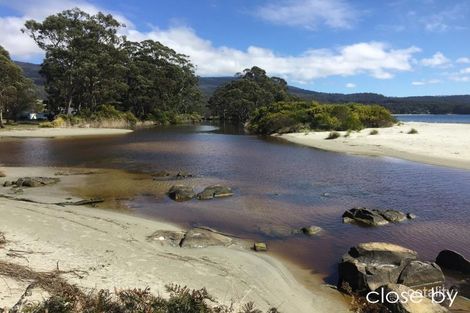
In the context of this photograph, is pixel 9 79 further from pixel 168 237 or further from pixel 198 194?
pixel 168 237

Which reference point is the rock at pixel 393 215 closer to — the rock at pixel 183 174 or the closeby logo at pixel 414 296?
the closeby logo at pixel 414 296

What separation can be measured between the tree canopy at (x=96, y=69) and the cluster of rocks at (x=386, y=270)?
238ft

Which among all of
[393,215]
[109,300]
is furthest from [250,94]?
[109,300]

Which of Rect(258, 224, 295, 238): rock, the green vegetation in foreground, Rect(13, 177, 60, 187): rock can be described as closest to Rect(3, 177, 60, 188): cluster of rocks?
Rect(13, 177, 60, 187): rock

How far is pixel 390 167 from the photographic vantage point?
29.0 metres

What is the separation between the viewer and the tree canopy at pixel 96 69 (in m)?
76.1

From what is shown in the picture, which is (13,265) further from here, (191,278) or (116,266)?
(191,278)

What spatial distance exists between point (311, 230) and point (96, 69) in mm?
71962

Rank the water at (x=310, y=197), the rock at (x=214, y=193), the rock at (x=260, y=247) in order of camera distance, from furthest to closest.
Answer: the rock at (x=214, y=193) → the water at (x=310, y=197) → the rock at (x=260, y=247)

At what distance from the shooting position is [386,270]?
32.6 ft

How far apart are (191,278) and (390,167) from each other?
22.8m

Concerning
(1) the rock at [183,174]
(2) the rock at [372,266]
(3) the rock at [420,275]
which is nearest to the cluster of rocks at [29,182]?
(1) the rock at [183,174]

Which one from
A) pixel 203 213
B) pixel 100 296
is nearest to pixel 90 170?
pixel 203 213

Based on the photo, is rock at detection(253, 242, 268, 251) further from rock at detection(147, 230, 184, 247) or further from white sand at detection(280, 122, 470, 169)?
white sand at detection(280, 122, 470, 169)
